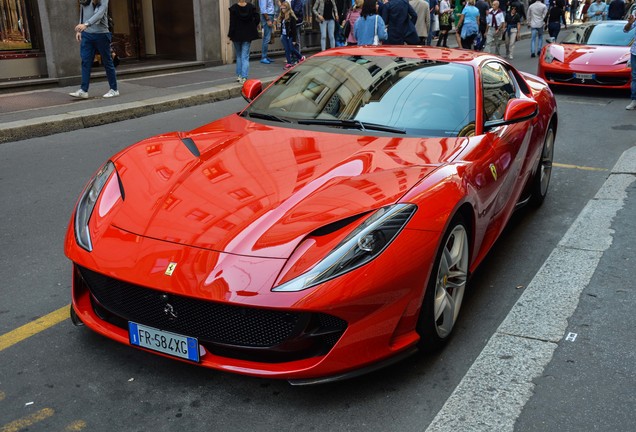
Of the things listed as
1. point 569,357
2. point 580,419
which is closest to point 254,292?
point 580,419

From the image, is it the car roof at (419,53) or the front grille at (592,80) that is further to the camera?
the front grille at (592,80)

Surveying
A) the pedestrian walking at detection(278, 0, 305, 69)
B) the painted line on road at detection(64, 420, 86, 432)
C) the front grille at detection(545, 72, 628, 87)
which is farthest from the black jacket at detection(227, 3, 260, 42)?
the painted line on road at detection(64, 420, 86, 432)

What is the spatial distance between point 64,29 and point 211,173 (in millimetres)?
10529

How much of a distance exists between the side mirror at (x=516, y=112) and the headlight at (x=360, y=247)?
146 centimetres

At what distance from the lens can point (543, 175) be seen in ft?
19.3

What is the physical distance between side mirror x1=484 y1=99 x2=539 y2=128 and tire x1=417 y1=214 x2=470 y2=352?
0.97 meters

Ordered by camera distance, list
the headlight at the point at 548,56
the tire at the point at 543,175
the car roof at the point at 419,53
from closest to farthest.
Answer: the car roof at the point at 419,53, the tire at the point at 543,175, the headlight at the point at 548,56

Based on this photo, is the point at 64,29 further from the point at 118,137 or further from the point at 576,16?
the point at 576,16

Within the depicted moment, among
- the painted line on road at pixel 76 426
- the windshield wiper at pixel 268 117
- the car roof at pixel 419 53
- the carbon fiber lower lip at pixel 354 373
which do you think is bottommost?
the painted line on road at pixel 76 426

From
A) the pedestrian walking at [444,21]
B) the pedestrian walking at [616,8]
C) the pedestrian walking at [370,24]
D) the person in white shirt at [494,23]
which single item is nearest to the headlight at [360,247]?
the pedestrian walking at [370,24]

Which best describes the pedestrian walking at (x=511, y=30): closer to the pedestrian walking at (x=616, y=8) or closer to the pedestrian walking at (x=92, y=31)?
the pedestrian walking at (x=616, y=8)

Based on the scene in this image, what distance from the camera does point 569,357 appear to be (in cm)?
343

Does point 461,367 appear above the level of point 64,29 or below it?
below

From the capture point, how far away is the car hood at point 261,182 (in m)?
3.06
